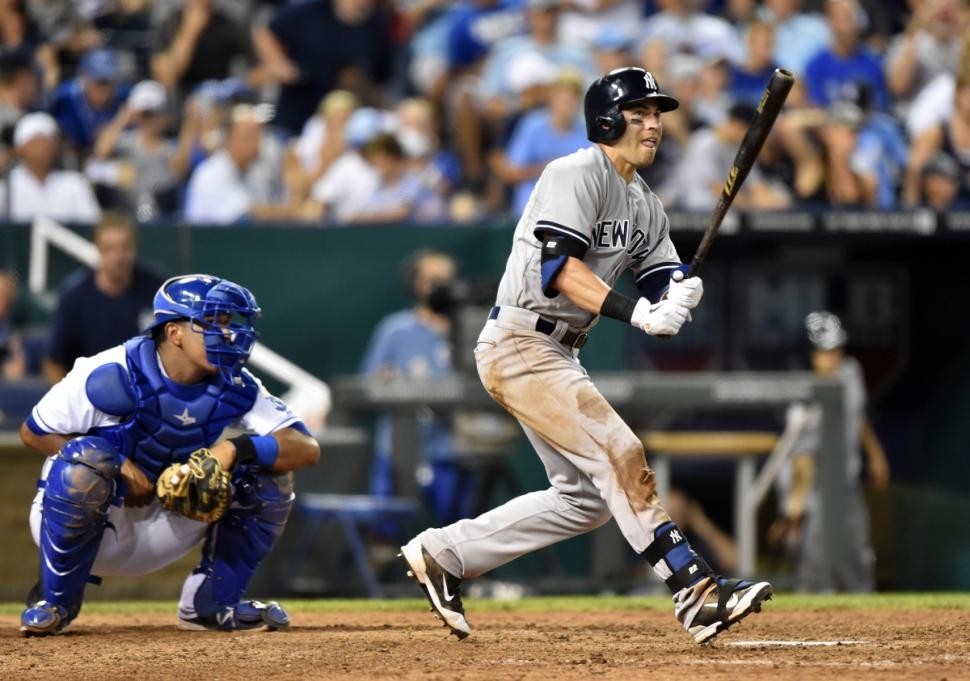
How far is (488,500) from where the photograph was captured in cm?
942

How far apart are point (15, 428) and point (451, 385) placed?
235 centimetres

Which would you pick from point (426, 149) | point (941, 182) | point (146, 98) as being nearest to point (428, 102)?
point (426, 149)

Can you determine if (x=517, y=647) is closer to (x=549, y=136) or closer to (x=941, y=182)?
(x=549, y=136)

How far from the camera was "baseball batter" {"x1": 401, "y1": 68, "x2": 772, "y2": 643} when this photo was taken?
16.8 feet

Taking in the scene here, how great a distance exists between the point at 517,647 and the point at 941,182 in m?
6.52

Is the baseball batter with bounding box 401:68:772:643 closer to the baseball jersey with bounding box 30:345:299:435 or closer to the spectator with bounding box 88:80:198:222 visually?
the baseball jersey with bounding box 30:345:299:435

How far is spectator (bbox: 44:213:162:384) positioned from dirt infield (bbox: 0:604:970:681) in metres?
2.38

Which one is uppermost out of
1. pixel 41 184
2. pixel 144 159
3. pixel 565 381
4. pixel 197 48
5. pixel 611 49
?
pixel 611 49

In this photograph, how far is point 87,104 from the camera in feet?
36.3

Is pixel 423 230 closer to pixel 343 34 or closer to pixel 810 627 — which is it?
pixel 343 34

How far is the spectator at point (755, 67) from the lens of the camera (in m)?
11.8

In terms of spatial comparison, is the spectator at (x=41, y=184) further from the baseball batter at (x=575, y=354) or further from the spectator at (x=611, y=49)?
the baseball batter at (x=575, y=354)

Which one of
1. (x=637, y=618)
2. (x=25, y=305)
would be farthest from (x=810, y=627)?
(x=25, y=305)

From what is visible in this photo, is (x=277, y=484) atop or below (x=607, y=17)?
below
